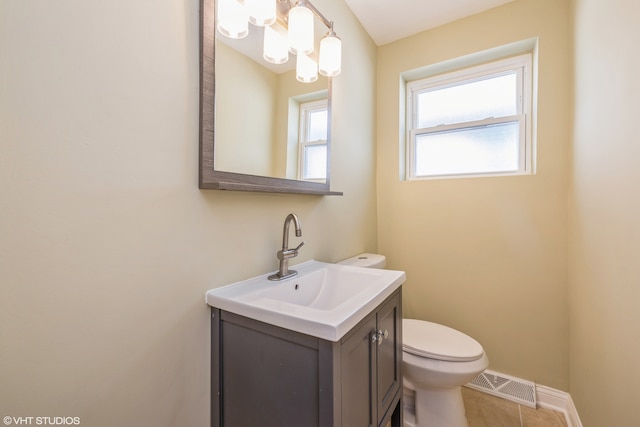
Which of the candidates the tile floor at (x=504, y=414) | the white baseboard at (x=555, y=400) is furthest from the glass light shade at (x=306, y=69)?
the white baseboard at (x=555, y=400)

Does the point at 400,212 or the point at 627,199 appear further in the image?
the point at 400,212

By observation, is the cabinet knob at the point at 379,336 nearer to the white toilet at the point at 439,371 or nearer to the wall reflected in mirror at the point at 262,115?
the white toilet at the point at 439,371

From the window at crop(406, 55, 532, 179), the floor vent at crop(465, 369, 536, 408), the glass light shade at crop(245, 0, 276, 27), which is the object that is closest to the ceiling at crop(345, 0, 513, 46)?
the window at crop(406, 55, 532, 179)

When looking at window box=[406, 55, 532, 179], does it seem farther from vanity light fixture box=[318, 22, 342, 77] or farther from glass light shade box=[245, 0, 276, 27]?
glass light shade box=[245, 0, 276, 27]

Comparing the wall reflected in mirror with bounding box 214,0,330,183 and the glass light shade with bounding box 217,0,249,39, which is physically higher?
the glass light shade with bounding box 217,0,249,39

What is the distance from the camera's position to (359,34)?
180 cm

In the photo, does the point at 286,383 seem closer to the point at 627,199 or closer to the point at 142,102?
the point at 142,102

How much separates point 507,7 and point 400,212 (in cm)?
148

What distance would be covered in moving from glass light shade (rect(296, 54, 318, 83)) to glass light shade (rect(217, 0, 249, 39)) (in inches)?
12.5

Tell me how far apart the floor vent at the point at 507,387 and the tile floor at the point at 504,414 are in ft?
0.10

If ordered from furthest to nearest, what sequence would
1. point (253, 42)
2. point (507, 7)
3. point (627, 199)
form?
point (507, 7)
point (253, 42)
point (627, 199)

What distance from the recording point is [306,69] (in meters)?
1.25

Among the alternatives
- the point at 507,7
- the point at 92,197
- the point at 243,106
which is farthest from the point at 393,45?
the point at 92,197

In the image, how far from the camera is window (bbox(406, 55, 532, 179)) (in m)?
1.71
